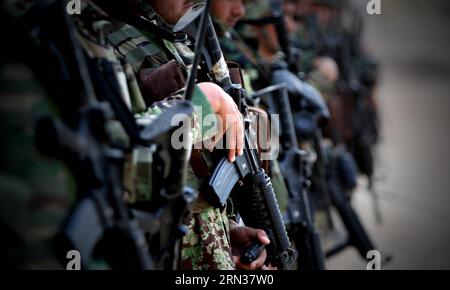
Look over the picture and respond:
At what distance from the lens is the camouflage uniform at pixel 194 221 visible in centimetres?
163

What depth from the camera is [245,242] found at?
178 centimetres

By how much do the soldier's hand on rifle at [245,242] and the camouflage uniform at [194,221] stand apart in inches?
3.4

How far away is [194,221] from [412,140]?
893cm

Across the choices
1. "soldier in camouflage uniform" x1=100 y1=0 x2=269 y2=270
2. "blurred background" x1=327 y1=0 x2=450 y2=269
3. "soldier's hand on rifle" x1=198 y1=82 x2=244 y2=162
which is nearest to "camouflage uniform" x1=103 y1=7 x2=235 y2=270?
"soldier in camouflage uniform" x1=100 y1=0 x2=269 y2=270

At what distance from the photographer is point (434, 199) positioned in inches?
237

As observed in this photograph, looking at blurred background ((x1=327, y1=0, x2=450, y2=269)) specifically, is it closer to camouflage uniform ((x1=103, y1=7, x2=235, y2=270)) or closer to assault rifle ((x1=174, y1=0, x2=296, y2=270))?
assault rifle ((x1=174, y1=0, x2=296, y2=270))

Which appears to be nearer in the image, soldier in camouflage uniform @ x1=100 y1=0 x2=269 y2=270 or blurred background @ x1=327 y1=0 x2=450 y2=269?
soldier in camouflage uniform @ x1=100 y1=0 x2=269 y2=270

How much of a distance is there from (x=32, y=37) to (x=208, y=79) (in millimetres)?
618

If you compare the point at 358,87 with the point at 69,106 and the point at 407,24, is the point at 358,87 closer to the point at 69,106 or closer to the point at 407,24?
the point at 69,106

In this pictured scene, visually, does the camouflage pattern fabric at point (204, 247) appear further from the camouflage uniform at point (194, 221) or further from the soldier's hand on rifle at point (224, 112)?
the soldier's hand on rifle at point (224, 112)

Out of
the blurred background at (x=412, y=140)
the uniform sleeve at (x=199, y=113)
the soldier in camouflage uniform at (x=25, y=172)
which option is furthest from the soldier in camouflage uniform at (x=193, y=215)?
the blurred background at (x=412, y=140)

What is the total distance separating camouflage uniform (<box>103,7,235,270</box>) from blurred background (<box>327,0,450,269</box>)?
2.62m

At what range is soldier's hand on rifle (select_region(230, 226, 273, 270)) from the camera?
1.74 meters

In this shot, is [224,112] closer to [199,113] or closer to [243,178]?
[199,113]
